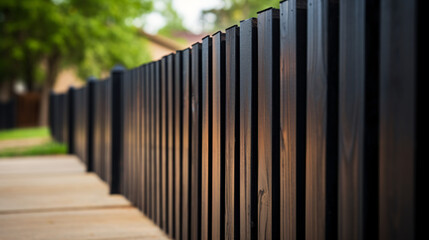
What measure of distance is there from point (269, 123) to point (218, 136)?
2.17 feet

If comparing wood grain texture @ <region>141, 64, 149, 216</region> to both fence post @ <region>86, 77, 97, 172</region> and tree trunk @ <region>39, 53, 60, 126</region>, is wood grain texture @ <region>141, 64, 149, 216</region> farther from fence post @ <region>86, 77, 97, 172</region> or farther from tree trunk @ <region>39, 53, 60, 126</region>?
tree trunk @ <region>39, 53, 60, 126</region>

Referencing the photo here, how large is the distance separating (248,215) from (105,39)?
27.1 meters

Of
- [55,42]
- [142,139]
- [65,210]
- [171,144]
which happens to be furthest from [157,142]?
[55,42]

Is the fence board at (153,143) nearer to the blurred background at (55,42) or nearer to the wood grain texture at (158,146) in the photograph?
the wood grain texture at (158,146)

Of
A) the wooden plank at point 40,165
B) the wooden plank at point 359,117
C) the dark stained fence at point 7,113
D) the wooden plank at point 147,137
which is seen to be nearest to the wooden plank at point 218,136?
the wooden plank at point 359,117

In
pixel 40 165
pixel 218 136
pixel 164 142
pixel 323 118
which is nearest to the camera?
pixel 323 118

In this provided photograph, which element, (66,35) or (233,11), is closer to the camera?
(66,35)

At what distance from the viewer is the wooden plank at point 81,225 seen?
4113 millimetres

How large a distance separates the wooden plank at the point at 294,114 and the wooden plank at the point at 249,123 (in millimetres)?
313

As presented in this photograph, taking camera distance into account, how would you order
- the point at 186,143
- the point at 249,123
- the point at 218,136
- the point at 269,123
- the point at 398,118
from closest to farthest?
the point at 398,118, the point at 269,123, the point at 249,123, the point at 218,136, the point at 186,143

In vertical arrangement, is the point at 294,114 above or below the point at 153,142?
above

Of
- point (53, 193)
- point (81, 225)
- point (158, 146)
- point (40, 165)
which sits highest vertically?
point (158, 146)

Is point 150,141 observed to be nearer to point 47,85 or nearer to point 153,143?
point 153,143

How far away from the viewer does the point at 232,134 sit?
2736 mm
